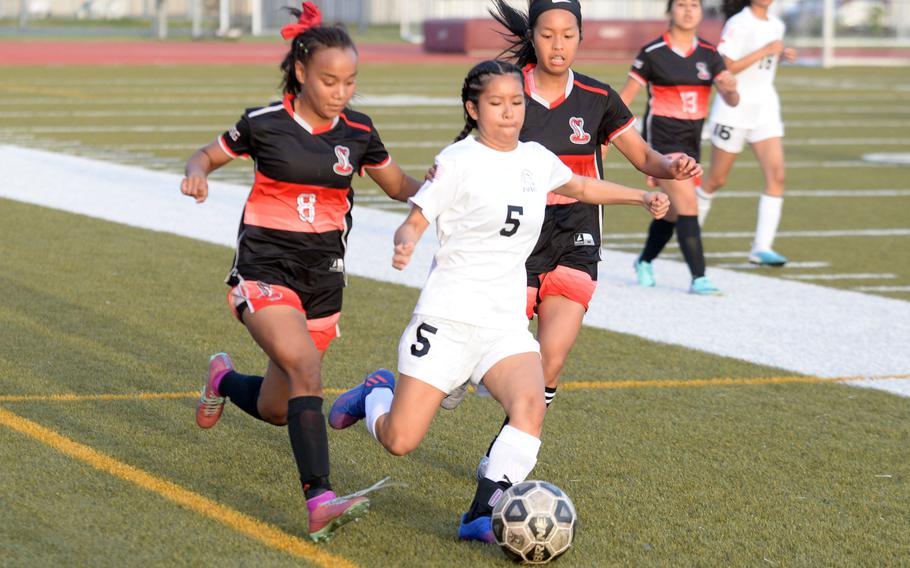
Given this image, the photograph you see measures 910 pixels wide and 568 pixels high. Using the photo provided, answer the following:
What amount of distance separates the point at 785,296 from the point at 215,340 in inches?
163

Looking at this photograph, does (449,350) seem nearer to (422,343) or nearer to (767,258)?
(422,343)

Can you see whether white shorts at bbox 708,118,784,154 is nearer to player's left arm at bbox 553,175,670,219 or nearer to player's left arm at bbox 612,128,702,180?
player's left arm at bbox 612,128,702,180

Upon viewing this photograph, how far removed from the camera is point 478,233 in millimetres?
5355

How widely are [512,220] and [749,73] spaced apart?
6.79 m

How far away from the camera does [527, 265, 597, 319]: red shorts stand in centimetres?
631

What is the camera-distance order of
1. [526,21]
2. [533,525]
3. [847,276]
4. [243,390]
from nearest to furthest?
[533,525]
[243,390]
[526,21]
[847,276]

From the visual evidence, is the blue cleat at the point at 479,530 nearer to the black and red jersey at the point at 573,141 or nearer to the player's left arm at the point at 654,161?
the black and red jersey at the point at 573,141

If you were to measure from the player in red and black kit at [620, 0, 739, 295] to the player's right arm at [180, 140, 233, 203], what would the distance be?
5.13 m

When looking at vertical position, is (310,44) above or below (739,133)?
above

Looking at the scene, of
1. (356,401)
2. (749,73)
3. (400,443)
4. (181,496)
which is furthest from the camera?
(749,73)

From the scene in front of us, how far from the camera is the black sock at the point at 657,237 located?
10.7m

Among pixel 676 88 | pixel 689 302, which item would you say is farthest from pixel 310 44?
pixel 676 88

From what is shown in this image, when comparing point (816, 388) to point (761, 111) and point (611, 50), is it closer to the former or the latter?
point (761, 111)

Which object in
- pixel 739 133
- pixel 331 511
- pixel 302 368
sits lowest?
pixel 331 511
